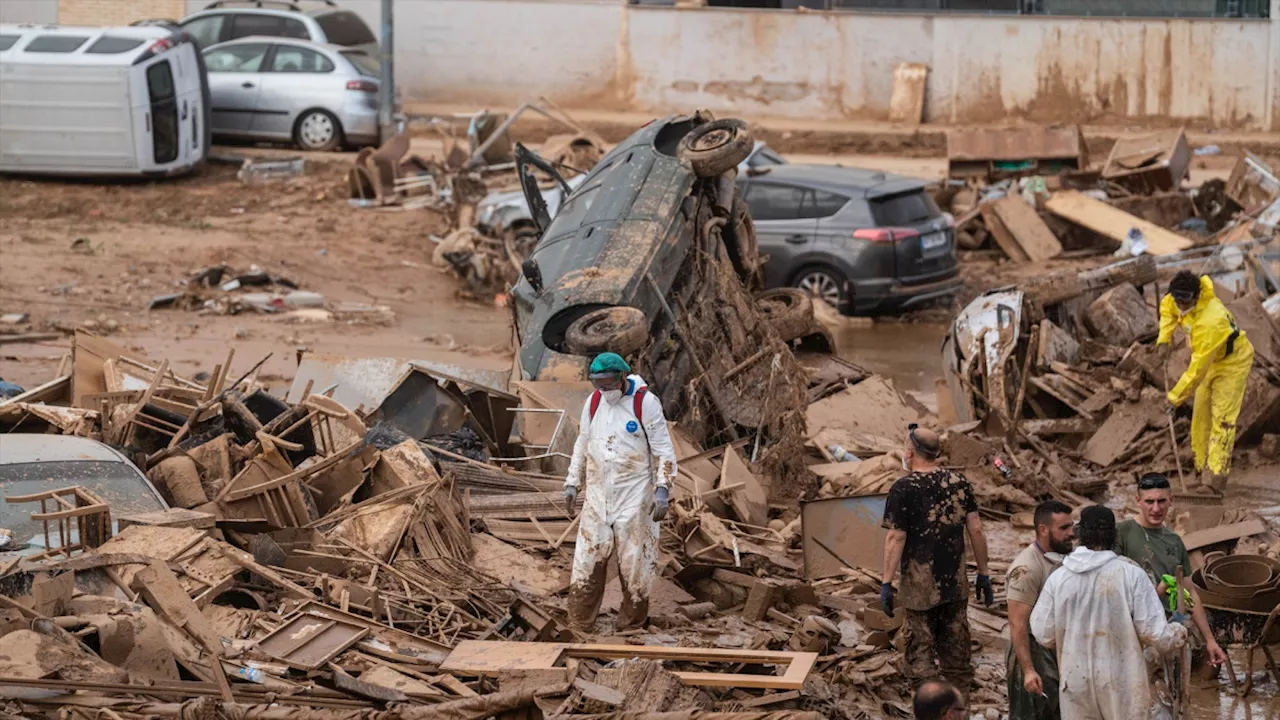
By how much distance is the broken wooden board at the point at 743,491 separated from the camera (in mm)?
10391

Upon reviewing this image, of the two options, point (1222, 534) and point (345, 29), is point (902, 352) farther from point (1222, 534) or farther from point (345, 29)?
point (345, 29)

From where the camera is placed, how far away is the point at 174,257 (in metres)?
19.3

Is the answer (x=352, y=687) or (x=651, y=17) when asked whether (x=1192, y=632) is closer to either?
(x=352, y=687)

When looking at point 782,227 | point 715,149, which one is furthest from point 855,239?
point 715,149

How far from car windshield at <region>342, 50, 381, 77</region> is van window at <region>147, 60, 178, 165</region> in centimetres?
307

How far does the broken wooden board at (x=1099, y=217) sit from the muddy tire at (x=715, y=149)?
9.25 metres

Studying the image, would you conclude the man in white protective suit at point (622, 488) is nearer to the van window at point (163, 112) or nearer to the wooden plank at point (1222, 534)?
the wooden plank at point (1222, 534)

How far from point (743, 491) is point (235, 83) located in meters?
15.8

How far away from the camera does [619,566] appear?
8.32 m

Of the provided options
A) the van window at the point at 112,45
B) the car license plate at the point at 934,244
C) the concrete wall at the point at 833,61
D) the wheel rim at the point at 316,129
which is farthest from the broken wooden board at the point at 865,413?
the concrete wall at the point at 833,61

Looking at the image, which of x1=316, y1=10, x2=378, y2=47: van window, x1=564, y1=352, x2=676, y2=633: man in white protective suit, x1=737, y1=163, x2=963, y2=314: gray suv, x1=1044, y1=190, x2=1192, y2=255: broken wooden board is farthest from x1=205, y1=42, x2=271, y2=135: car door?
x1=564, y1=352, x2=676, y2=633: man in white protective suit

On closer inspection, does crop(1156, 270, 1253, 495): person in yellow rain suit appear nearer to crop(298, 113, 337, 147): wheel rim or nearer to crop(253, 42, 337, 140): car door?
crop(253, 42, 337, 140): car door

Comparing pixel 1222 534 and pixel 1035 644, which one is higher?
pixel 1035 644

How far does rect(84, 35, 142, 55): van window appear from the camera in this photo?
21.7 m
